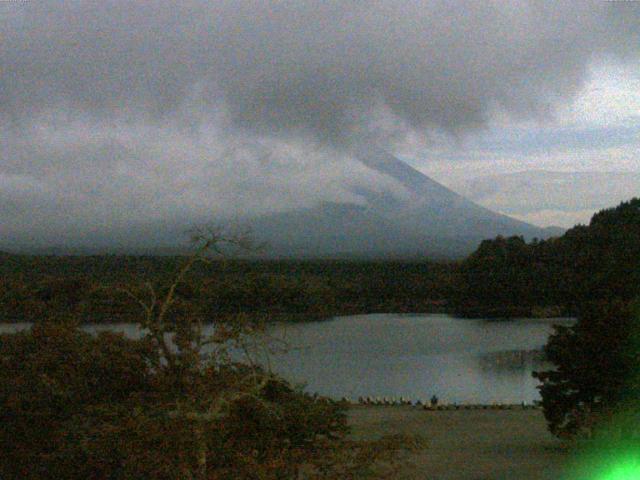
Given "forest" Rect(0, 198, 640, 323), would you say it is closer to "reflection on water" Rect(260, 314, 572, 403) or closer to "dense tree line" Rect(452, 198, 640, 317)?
"dense tree line" Rect(452, 198, 640, 317)

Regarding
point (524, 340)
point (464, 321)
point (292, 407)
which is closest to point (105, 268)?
point (464, 321)

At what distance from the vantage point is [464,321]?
4012 centimetres

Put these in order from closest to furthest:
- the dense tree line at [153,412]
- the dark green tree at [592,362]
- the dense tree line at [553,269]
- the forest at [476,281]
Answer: the dense tree line at [153,412]
the dark green tree at [592,362]
the forest at [476,281]
the dense tree line at [553,269]

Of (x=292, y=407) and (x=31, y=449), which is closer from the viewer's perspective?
(x=31, y=449)

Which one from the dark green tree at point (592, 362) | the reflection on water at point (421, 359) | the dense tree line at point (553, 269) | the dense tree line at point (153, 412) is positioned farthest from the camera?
the dense tree line at point (553, 269)

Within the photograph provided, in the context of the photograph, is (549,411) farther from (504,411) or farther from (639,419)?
(639,419)

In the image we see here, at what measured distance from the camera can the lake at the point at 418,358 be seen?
21.1 m

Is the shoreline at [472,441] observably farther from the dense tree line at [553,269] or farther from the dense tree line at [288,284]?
the dense tree line at [553,269]

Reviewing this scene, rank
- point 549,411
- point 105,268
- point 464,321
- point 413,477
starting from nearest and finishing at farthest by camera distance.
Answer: point 413,477 < point 549,411 < point 464,321 < point 105,268

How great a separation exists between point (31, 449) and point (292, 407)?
2.15m

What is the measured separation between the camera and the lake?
21078 mm

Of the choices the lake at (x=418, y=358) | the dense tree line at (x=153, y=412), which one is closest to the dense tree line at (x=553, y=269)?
the lake at (x=418, y=358)

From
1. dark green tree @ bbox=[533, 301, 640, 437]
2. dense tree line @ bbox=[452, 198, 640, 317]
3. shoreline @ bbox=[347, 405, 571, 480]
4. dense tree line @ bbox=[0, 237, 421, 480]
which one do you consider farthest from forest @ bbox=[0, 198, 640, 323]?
dense tree line @ bbox=[0, 237, 421, 480]

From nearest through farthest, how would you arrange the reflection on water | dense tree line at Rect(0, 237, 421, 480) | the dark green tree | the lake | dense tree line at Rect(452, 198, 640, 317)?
dense tree line at Rect(0, 237, 421, 480), the dark green tree, the lake, the reflection on water, dense tree line at Rect(452, 198, 640, 317)
